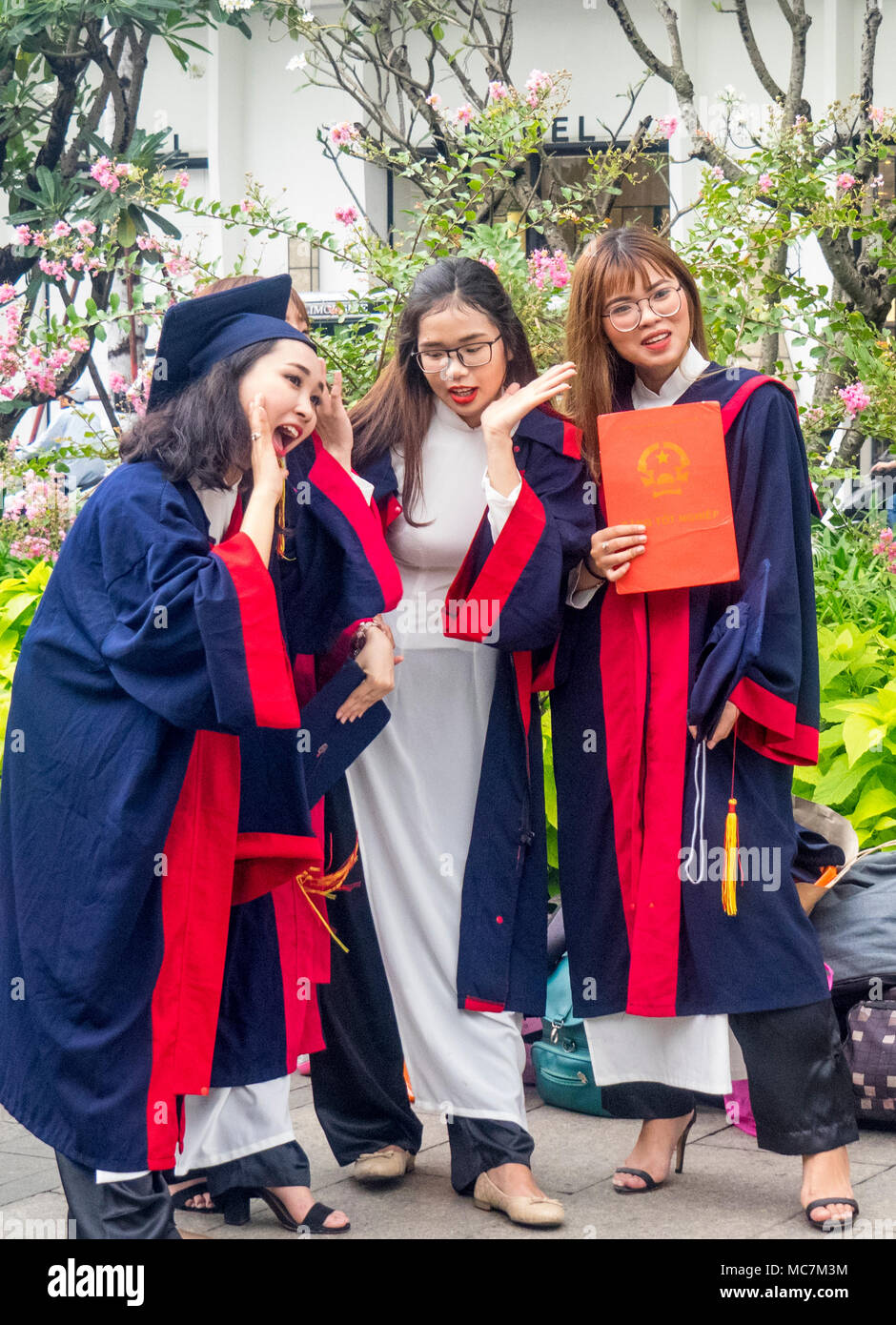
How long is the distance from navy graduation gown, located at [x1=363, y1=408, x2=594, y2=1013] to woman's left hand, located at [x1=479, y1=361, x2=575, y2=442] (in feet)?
0.49

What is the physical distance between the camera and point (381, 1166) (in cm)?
318

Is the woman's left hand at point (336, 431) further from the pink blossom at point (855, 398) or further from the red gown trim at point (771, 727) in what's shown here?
the pink blossom at point (855, 398)

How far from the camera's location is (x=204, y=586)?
7.62 ft

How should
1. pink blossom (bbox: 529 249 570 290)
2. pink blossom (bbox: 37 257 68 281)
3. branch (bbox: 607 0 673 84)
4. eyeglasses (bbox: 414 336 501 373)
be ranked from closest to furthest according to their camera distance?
1. eyeglasses (bbox: 414 336 501 373)
2. pink blossom (bbox: 529 249 570 290)
3. pink blossom (bbox: 37 257 68 281)
4. branch (bbox: 607 0 673 84)

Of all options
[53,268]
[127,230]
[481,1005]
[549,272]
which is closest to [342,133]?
[549,272]

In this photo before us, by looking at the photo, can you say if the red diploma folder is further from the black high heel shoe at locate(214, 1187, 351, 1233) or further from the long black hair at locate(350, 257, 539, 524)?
the black high heel shoe at locate(214, 1187, 351, 1233)

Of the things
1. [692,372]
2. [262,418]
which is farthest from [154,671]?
[692,372]

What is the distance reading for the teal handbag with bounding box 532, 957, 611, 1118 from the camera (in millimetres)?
3604

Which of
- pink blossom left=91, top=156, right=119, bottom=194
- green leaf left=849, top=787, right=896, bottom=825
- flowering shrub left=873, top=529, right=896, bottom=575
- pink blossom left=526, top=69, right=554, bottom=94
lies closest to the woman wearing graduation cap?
green leaf left=849, top=787, right=896, bottom=825

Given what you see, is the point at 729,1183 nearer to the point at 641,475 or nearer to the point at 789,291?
the point at 641,475

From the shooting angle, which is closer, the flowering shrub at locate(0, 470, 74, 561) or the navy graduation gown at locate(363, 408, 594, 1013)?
the navy graduation gown at locate(363, 408, 594, 1013)

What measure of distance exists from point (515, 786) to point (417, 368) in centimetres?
86

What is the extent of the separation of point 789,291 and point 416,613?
8.69ft

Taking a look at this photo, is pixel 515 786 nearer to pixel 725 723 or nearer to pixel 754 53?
pixel 725 723
